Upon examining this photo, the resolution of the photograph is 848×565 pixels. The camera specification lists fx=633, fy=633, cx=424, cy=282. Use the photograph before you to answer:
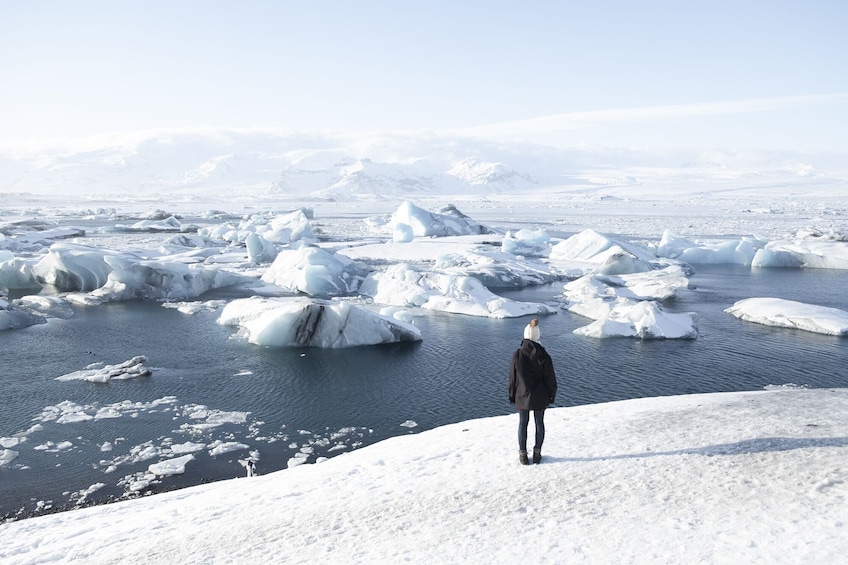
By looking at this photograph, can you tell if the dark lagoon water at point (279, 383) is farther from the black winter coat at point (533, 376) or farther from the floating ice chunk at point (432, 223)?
the floating ice chunk at point (432, 223)

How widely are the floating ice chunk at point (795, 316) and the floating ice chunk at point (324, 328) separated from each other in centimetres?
1363

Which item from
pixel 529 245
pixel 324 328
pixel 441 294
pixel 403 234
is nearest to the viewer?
pixel 324 328

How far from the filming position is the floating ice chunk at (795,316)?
22.7m

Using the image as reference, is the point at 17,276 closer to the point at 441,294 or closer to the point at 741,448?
the point at 441,294

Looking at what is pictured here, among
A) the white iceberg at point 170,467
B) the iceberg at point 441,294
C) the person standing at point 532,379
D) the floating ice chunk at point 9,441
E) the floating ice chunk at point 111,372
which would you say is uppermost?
the person standing at point 532,379

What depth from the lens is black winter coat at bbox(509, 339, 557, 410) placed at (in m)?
7.54

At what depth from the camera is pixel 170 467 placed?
40.0 feet

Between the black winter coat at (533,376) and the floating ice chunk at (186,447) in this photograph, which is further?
the floating ice chunk at (186,447)

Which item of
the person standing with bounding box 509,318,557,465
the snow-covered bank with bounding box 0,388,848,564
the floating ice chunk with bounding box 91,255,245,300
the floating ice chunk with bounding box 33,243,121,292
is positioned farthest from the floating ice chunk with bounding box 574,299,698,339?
the floating ice chunk with bounding box 33,243,121,292

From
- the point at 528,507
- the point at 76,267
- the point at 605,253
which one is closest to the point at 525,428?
the point at 528,507

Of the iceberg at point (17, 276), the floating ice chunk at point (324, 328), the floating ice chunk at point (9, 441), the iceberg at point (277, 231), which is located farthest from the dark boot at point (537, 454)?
the iceberg at point (277, 231)

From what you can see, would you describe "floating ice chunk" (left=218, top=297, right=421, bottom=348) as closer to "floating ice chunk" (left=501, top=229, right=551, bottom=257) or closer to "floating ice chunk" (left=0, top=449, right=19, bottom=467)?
"floating ice chunk" (left=0, top=449, right=19, bottom=467)

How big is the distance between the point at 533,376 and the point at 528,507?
1597mm

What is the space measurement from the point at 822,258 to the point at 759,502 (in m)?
41.4
